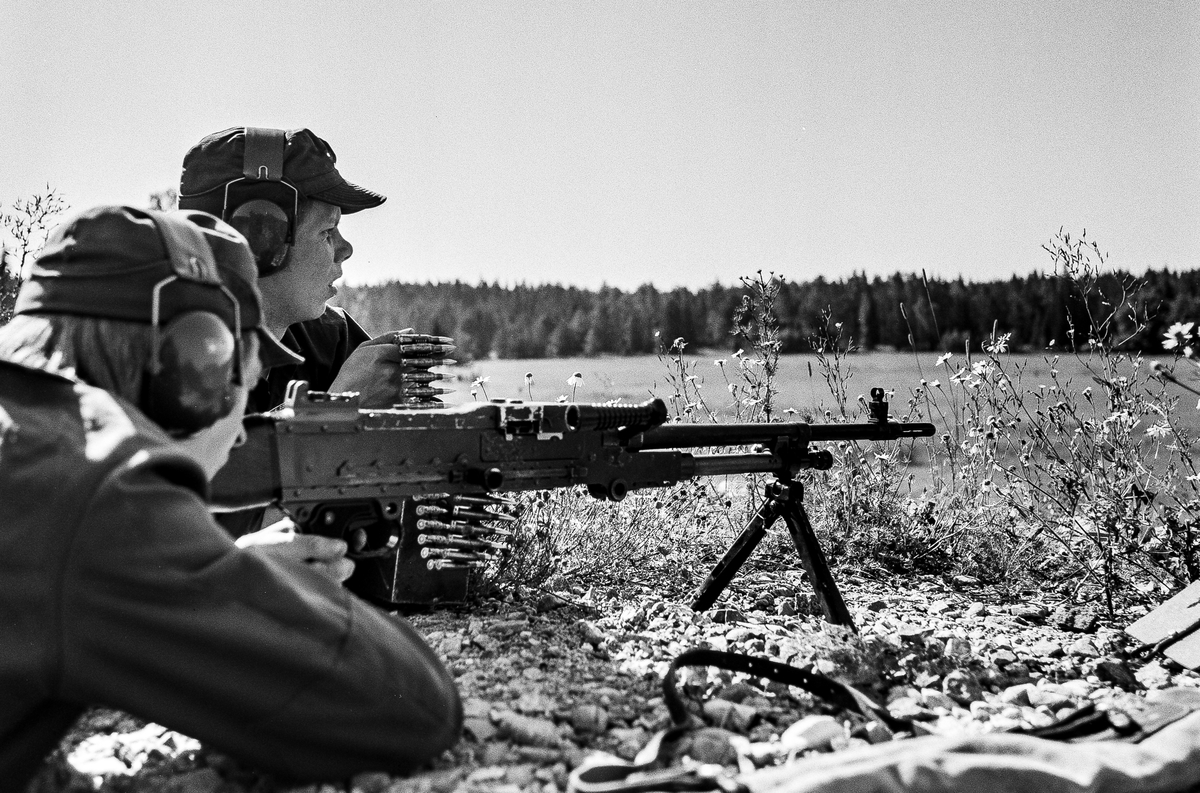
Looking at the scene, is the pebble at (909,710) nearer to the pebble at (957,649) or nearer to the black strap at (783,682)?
the black strap at (783,682)

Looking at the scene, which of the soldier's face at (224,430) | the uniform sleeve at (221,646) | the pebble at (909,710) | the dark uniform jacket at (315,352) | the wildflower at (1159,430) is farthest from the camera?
the wildflower at (1159,430)

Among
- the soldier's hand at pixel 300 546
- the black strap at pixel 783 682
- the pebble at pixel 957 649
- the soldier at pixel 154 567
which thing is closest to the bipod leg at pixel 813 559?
the pebble at pixel 957 649

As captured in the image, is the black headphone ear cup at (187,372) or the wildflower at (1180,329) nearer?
the black headphone ear cup at (187,372)

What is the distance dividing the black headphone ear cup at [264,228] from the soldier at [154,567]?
83.9 inches

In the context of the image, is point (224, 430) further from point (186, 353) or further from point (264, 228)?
A: point (264, 228)

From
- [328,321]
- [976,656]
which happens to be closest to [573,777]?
[976,656]

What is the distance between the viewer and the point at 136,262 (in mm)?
1937

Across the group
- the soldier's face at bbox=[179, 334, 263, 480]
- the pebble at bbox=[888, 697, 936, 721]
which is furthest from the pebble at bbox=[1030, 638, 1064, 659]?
the soldier's face at bbox=[179, 334, 263, 480]

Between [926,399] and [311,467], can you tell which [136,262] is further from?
[926,399]

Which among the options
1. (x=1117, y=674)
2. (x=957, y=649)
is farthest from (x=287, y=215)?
(x=1117, y=674)

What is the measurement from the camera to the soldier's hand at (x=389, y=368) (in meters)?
4.08

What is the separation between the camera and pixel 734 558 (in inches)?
161

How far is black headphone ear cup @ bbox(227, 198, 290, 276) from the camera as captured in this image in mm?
4133

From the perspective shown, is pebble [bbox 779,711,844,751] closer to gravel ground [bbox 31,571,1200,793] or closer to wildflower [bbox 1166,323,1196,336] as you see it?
gravel ground [bbox 31,571,1200,793]
